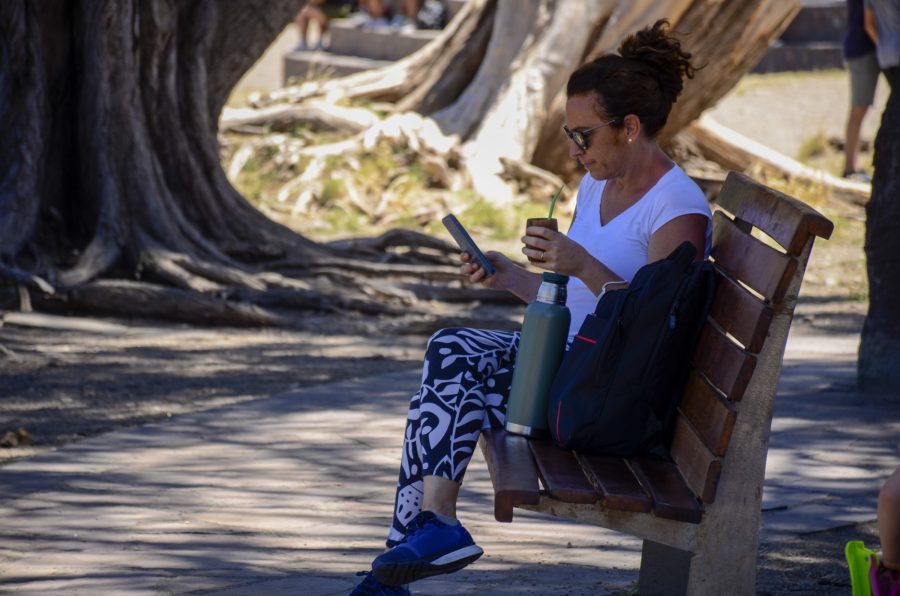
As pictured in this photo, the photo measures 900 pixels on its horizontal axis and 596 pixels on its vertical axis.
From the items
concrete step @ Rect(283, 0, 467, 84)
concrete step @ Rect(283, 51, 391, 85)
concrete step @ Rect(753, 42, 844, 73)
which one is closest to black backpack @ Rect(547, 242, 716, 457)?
concrete step @ Rect(283, 51, 391, 85)

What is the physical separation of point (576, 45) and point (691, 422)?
9938 mm

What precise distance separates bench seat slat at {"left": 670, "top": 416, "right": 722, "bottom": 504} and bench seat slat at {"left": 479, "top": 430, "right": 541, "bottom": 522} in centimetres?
34

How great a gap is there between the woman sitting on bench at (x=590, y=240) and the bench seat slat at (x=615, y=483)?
1.22 feet

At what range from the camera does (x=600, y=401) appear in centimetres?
320

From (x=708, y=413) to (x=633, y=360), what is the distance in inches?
7.9

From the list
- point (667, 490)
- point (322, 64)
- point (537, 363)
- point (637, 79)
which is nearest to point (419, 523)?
point (537, 363)

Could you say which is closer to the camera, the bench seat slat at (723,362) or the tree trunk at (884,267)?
the bench seat slat at (723,362)

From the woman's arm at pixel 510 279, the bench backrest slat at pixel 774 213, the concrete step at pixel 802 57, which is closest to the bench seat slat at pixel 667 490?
the bench backrest slat at pixel 774 213

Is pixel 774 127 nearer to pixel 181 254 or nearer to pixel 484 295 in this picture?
pixel 484 295

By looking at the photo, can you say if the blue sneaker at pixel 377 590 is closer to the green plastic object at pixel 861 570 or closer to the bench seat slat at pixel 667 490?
the bench seat slat at pixel 667 490

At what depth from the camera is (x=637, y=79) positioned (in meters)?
3.64

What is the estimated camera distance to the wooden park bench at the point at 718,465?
296cm

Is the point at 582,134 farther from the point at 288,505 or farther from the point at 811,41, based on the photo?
the point at 811,41

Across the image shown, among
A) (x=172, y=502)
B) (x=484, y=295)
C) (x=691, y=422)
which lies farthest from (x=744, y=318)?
(x=484, y=295)
